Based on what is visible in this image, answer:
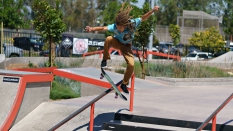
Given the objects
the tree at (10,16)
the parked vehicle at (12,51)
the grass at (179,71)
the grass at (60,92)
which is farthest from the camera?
the tree at (10,16)

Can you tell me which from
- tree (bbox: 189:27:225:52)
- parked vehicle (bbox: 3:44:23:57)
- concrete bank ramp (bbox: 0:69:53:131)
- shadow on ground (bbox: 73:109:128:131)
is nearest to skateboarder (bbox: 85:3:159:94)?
shadow on ground (bbox: 73:109:128:131)

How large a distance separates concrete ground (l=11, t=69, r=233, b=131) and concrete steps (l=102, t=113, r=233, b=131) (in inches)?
9.3

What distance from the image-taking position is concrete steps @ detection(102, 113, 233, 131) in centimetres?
776

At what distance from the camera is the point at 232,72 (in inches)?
777

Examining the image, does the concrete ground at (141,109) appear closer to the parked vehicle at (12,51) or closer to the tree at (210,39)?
the parked vehicle at (12,51)

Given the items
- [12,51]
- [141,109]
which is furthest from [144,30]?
[12,51]

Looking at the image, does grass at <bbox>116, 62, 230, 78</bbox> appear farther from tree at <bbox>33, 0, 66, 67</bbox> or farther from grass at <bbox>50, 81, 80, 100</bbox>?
grass at <bbox>50, 81, 80, 100</bbox>

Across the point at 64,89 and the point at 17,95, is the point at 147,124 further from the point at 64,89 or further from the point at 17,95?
the point at 64,89

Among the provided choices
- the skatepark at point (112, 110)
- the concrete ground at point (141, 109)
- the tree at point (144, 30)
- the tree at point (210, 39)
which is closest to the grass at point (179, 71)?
the tree at point (144, 30)

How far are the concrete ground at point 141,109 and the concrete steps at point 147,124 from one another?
0.24 metres

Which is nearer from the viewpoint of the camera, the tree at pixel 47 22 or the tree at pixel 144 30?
the tree at pixel 47 22

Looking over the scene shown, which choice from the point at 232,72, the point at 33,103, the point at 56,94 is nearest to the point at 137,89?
the point at 56,94

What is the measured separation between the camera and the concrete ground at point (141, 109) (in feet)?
28.4

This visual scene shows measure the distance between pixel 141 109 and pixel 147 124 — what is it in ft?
3.26
